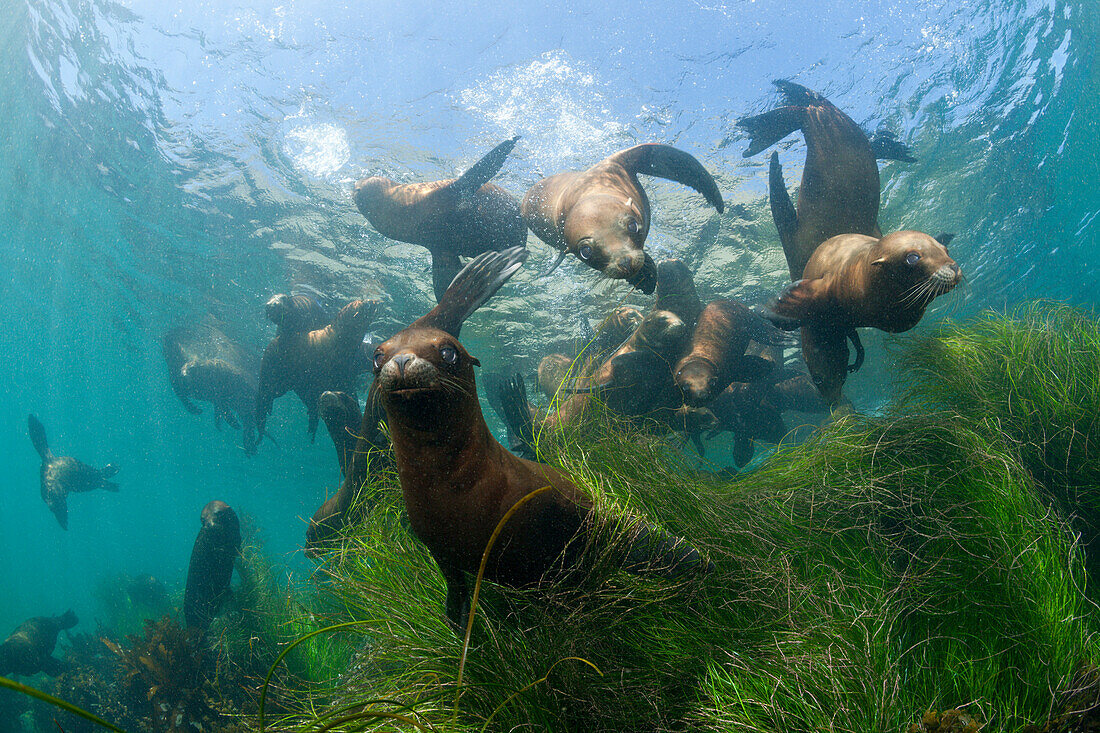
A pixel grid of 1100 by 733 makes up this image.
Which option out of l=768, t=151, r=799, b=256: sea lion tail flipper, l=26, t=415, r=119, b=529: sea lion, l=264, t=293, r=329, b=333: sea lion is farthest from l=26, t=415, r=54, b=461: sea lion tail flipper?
l=768, t=151, r=799, b=256: sea lion tail flipper

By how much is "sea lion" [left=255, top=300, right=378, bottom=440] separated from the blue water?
2177 millimetres

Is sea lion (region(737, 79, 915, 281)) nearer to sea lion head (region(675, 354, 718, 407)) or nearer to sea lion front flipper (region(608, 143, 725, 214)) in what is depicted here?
sea lion front flipper (region(608, 143, 725, 214))

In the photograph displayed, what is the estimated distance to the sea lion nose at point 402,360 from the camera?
1.87 metres

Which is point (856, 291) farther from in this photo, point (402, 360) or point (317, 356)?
point (317, 356)

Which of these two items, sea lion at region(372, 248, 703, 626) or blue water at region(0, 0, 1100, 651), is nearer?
sea lion at region(372, 248, 703, 626)

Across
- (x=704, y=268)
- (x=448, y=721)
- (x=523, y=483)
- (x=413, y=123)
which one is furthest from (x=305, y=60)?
(x=448, y=721)

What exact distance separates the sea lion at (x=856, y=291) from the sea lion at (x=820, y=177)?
750 millimetres

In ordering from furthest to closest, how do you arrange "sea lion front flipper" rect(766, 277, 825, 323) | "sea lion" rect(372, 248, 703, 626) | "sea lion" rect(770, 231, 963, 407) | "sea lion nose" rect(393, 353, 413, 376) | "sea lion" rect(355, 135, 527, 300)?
"sea lion" rect(355, 135, 527, 300), "sea lion front flipper" rect(766, 277, 825, 323), "sea lion" rect(770, 231, 963, 407), "sea lion" rect(372, 248, 703, 626), "sea lion nose" rect(393, 353, 413, 376)

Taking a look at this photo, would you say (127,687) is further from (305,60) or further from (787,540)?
(305,60)

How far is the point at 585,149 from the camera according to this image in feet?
31.7

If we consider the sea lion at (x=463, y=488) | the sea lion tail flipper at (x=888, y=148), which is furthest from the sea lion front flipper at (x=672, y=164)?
the sea lion at (x=463, y=488)

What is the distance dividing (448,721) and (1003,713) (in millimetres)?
2694

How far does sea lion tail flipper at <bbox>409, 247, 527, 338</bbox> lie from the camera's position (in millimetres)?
2687

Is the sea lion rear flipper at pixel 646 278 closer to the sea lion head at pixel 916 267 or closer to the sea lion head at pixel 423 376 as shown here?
the sea lion head at pixel 916 267
